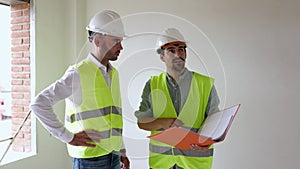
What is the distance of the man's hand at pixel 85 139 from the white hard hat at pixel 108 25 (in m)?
0.44

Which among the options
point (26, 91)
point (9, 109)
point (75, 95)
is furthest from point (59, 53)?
point (75, 95)

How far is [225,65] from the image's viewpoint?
1.99m

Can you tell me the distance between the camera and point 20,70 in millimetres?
2188

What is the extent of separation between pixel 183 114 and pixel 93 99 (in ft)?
1.31

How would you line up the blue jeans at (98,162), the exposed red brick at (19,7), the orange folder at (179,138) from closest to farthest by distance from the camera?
the orange folder at (179,138) → the blue jeans at (98,162) → the exposed red brick at (19,7)

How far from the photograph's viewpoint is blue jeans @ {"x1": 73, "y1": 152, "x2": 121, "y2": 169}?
133 centimetres

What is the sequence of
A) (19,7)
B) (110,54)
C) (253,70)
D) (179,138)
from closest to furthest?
(179,138) → (110,54) → (253,70) → (19,7)

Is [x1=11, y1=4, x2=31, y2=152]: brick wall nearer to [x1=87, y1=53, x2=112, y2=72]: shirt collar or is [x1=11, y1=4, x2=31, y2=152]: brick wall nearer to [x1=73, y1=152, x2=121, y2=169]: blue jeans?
[x1=73, y1=152, x2=121, y2=169]: blue jeans

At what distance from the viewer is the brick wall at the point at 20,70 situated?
2.16m

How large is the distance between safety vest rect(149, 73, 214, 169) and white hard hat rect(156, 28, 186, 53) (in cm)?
15

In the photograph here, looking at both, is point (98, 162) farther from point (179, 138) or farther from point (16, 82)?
point (16, 82)

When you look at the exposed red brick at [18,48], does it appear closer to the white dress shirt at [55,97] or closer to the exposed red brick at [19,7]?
the exposed red brick at [19,7]

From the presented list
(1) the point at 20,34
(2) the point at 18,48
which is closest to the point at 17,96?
(2) the point at 18,48

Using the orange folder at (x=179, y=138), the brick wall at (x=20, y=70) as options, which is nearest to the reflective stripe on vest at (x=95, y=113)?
the orange folder at (x=179, y=138)
